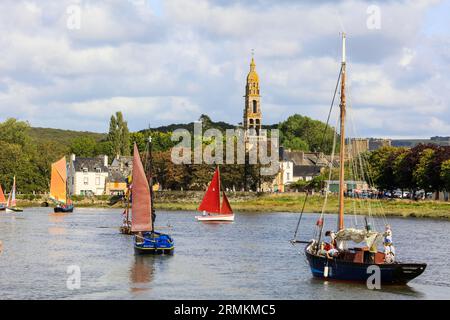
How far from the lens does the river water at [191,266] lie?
176 feet

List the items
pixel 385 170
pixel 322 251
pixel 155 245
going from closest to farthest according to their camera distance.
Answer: pixel 322 251, pixel 155 245, pixel 385 170

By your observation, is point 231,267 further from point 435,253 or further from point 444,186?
point 444,186

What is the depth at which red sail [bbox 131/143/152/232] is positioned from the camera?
73.6 metres

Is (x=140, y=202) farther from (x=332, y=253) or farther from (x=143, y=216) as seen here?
(x=332, y=253)

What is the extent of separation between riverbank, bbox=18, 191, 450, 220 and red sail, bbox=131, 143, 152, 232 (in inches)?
2743

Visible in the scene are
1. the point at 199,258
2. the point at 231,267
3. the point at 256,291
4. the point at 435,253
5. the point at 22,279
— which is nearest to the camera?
the point at 256,291

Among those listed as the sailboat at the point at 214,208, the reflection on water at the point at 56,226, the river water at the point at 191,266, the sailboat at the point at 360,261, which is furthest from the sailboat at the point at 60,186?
the sailboat at the point at 360,261

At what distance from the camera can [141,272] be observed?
63000 millimetres

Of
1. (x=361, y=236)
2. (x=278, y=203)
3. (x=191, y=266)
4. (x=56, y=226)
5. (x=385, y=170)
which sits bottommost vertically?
(x=191, y=266)

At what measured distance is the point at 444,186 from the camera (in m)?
155

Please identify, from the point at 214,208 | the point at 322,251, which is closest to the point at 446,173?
the point at 214,208

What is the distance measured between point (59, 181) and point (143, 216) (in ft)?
276
